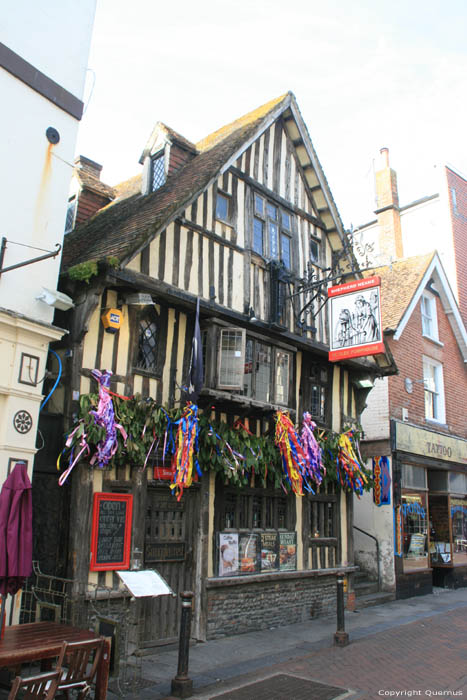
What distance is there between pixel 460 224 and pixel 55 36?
56.9 feet

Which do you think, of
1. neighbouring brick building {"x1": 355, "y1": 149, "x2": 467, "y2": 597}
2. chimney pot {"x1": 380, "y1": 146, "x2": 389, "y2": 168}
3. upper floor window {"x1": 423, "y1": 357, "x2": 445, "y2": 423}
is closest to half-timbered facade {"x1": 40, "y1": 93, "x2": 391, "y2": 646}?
neighbouring brick building {"x1": 355, "y1": 149, "x2": 467, "y2": 597}

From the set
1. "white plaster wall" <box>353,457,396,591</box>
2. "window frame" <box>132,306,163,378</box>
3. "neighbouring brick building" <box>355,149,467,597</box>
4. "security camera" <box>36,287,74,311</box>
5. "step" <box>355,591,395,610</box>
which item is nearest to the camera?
"security camera" <box>36,287,74,311</box>

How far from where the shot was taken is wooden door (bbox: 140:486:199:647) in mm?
8523

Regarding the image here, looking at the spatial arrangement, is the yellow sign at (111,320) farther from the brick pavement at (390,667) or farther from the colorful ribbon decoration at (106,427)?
the brick pavement at (390,667)

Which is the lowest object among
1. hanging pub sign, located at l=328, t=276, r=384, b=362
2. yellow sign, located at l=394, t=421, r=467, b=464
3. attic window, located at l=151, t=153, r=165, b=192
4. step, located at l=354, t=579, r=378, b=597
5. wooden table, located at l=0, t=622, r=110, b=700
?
step, located at l=354, t=579, r=378, b=597

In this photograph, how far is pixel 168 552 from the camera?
8.91 m

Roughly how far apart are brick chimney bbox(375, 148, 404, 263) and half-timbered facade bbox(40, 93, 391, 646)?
10843 mm

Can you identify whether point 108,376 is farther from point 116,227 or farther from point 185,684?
point 185,684

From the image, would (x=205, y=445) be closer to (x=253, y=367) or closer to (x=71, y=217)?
(x=253, y=367)

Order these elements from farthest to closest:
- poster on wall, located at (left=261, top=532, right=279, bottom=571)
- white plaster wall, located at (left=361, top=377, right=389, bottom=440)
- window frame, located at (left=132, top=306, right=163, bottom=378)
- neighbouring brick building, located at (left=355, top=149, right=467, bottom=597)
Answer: white plaster wall, located at (left=361, top=377, right=389, bottom=440), neighbouring brick building, located at (left=355, top=149, right=467, bottom=597), poster on wall, located at (left=261, top=532, right=279, bottom=571), window frame, located at (left=132, top=306, right=163, bottom=378)

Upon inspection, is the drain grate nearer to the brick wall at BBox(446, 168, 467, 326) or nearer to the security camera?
the security camera

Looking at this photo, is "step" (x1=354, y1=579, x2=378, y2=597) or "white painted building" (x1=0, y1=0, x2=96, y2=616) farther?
"step" (x1=354, y1=579, x2=378, y2=597)

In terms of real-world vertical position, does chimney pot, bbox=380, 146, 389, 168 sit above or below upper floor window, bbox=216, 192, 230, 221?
above

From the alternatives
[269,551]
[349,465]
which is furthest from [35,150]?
[349,465]
